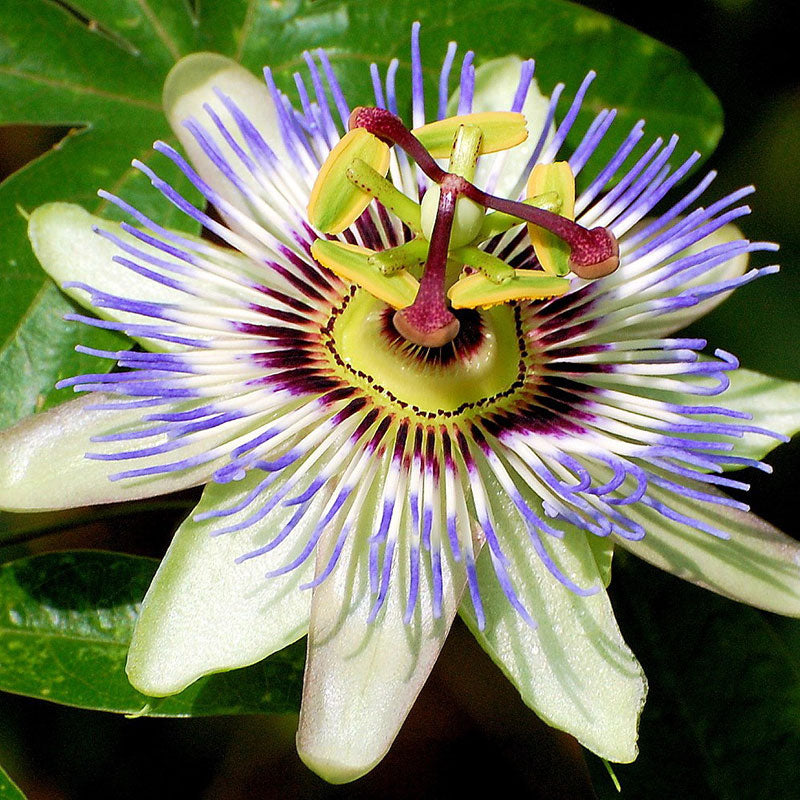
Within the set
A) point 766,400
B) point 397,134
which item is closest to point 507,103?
point 397,134

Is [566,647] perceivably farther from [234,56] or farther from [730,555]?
[234,56]

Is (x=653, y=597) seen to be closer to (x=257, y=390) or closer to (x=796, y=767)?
(x=796, y=767)

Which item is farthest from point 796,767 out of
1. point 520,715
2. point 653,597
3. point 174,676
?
point 174,676

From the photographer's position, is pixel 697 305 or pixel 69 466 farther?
pixel 697 305

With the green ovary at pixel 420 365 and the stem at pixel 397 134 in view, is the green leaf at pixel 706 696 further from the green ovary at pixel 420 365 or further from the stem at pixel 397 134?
the stem at pixel 397 134

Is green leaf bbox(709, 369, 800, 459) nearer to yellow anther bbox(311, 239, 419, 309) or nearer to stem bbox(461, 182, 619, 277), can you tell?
stem bbox(461, 182, 619, 277)

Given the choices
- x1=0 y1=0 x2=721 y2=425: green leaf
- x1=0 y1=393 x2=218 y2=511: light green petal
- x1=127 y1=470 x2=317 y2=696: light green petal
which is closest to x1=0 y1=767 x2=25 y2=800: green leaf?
x1=127 y1=470 x2=317 y2=696: light green petal

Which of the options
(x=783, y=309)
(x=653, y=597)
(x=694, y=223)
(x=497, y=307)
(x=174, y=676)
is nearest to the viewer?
(x=174, y=676)

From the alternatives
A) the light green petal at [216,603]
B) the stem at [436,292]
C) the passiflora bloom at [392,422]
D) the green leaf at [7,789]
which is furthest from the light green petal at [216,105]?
the green leaf at [7,789]
